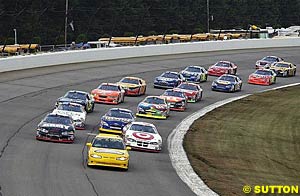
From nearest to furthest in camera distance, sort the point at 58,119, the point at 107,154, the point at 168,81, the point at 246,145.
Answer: the point at 107,154
the point at 58,119
the point at 246,145
the point at 168,81

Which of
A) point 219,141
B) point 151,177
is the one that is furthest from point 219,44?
point 151,177

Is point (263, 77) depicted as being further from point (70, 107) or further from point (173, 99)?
point (70, 107)

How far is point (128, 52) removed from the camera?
250 ft

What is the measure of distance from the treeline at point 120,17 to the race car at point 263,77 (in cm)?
2611

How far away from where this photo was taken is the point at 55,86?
55000mm

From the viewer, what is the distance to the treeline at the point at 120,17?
90.2 m

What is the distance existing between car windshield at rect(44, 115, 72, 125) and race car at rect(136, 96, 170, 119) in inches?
368

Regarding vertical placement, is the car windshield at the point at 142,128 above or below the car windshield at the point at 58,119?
below

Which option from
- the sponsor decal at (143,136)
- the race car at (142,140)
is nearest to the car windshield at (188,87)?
the race car at (142,140)

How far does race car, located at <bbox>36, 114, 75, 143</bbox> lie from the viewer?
35.1m

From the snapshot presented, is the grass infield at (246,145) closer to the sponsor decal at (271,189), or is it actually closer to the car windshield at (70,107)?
the sponsor decal at (271,189)

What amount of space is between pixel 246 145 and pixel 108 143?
9.97m

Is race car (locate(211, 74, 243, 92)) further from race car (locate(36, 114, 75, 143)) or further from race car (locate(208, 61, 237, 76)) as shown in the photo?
race car (locate(36, 114, 75, 143))

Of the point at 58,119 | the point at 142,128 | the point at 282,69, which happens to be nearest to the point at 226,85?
the point at 282,69
